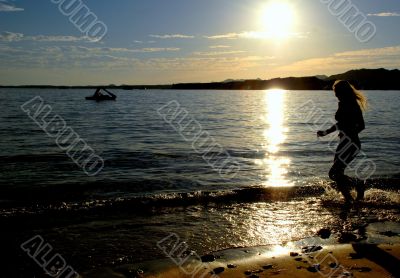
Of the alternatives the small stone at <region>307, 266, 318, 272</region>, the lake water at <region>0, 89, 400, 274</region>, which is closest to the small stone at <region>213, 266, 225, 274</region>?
the lake water at <region>0, 89, 400, 274</region>

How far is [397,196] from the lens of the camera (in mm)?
11570

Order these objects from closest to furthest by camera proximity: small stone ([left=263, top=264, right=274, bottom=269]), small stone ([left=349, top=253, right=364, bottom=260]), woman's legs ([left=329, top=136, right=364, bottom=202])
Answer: small stone ([left=263, top=264, right=274, bottom=269])
small stone ([left=349, top=253, right=364, bottom=260])
woman's legs ([left=329, top=136, right=364, bottom=202])

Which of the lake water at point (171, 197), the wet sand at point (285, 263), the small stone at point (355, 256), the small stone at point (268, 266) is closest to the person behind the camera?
the wet sand at point (285, 263)

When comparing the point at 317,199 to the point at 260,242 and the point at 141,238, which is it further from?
the point at 141,238

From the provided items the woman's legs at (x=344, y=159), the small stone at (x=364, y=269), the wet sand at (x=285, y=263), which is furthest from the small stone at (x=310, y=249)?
the woman's legs at (x=344, y=159)

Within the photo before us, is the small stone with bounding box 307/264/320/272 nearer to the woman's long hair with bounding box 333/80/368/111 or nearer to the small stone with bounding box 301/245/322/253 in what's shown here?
the small stone with bounding box 301/245/322/253

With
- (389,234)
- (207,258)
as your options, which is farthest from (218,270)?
(389,234)

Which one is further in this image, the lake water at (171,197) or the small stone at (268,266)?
the lake water at (171,197)

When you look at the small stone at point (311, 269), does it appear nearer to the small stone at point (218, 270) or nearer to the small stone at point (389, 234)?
the small stone at point (218, 270)

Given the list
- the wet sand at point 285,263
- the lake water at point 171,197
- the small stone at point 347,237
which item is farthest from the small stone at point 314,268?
the small stone at point 347,237

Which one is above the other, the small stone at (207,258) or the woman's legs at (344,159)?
the woman's legs at (344,159)

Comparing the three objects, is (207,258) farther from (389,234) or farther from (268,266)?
(389,234)

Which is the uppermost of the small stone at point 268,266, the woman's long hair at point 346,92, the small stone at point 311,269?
the woman's long hair at point 346,92

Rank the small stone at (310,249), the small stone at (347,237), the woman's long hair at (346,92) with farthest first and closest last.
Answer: the woman's long hair at (346,92)
the small stone at (347,237)
the small stone at (310,249)
